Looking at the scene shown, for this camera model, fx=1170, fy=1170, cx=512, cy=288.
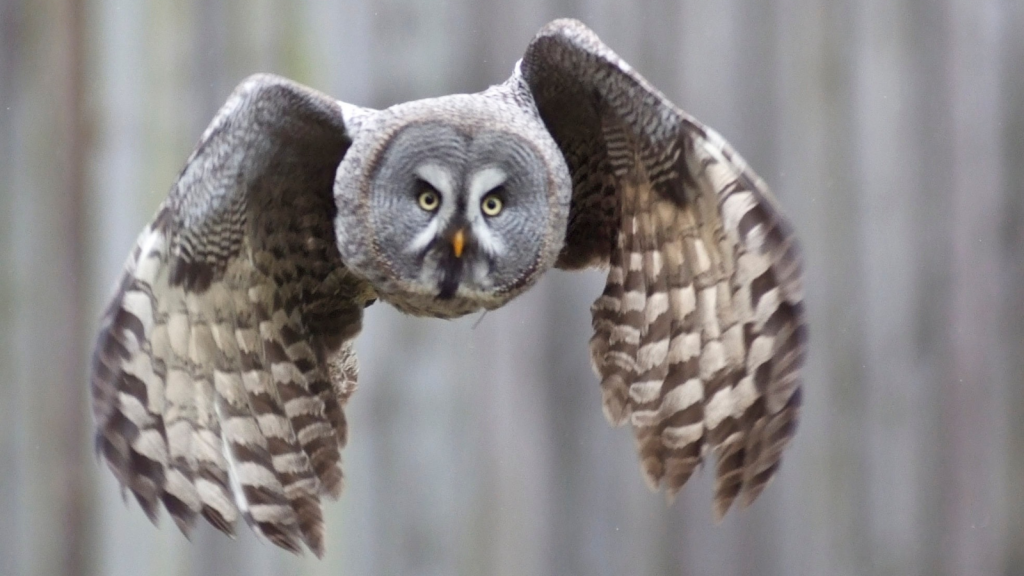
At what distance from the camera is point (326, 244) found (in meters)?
2.07

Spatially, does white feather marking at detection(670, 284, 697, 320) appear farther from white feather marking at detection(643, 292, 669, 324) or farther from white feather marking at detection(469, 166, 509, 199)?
white feather marking at detection(469, 166, 509, 199)

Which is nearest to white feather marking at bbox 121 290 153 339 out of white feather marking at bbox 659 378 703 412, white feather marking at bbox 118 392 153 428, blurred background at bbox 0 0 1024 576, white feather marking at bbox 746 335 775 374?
white feather marking at bbox 118 392 153 428

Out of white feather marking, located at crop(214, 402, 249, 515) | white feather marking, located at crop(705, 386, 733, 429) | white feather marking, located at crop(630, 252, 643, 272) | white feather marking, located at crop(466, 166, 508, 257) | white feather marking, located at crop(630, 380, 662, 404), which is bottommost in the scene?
white feather marking, located at crop(214, 402, 249, 515)

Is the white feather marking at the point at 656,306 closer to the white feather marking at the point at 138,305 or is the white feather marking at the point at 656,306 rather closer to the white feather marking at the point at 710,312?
the white feather marking at the point at 710,312

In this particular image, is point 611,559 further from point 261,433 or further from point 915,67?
point 915,67

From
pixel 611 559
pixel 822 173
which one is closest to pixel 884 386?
Answer: pixel 822 173

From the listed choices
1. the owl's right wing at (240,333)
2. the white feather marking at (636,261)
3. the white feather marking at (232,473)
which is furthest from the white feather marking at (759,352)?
the white feather marking at (232,473)

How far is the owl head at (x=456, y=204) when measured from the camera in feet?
6.04

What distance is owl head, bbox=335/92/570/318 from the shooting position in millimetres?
1840

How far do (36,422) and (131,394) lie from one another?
0.68 m

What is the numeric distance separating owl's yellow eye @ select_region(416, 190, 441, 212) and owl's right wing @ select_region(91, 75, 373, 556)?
0.60 feet

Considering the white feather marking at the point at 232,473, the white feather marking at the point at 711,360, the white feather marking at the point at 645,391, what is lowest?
the white feather marking at the point at 232,473

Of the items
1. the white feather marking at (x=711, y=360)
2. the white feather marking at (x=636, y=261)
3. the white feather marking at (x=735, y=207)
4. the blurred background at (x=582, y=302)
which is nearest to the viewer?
Answer: the white feather marking at (x=735, y=207)

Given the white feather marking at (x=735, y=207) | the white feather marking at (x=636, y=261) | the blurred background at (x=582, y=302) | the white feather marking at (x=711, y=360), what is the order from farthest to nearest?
the blurred background at (x=582, y=302) → the white feather marking at (x=636, y=261) → the white feather marking at (x=711, y=360) → the white feather marking at (x=735, y=207)
